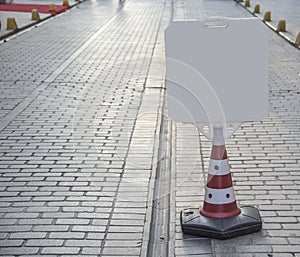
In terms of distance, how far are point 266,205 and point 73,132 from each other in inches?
120

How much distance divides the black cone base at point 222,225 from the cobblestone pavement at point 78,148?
37cm

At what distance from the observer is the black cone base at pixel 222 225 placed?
4469 mm

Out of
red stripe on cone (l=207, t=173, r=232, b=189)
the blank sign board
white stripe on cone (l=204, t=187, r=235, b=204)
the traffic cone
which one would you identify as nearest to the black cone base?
the traffic cone

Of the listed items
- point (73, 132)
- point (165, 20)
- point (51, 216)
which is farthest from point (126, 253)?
point (165, 20)

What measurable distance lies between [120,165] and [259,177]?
1.46m

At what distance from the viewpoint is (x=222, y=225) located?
14.8 ft

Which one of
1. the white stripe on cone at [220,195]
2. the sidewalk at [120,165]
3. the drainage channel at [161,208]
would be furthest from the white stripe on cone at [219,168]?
the drainage channel at [161,208]

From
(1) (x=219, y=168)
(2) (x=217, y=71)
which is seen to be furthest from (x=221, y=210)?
(2) (x=217, y=71)

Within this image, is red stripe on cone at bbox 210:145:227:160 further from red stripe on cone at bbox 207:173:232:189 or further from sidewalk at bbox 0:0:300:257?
sidewalk at bbox 0:0:300:257

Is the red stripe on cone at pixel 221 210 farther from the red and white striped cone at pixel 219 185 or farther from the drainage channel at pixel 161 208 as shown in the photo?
the drainage channel at pixel 161 208

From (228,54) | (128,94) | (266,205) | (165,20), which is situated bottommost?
(165,20)

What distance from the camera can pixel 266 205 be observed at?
199 inches

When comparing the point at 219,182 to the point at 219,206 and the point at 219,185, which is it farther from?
the point at 219,206

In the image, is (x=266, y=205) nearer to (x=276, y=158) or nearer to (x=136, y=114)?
(x=276, y=158)
